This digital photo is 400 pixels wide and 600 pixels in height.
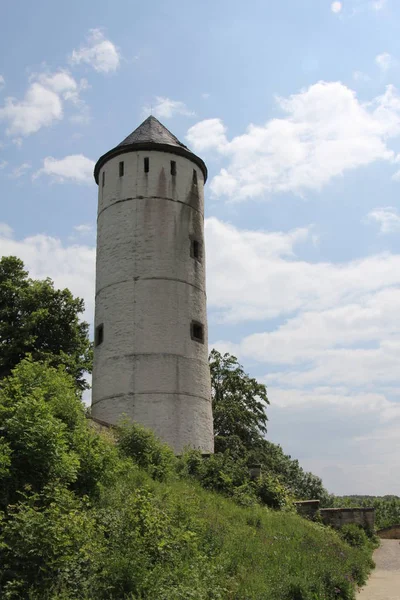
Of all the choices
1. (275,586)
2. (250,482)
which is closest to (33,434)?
(275,586)

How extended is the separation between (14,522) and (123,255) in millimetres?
13676

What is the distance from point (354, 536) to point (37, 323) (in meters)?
12.7

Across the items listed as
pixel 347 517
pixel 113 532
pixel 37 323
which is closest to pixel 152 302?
pixel 37 323

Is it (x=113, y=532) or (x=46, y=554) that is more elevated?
(x=113, y=532)

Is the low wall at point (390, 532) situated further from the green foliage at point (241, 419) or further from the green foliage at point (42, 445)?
the green foliage at point (42, 445)

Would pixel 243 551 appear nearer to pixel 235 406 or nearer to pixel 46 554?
pixel 46 554

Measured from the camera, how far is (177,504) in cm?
1080

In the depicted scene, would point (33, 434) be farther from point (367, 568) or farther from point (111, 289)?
point (111, 289)

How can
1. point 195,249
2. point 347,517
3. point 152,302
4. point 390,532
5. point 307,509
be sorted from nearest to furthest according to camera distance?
point 307,509, point 347,517, point 152,302, point 195,249, point 390,532

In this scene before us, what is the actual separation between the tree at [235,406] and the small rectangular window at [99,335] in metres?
7.89

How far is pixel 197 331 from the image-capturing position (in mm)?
20688

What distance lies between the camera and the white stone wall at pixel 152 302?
19.1m

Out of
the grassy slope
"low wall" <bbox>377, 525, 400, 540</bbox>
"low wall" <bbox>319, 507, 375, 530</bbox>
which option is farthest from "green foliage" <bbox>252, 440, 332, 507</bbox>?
the grassy slope

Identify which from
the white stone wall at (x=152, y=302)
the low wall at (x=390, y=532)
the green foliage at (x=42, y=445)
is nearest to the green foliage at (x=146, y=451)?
the green foliage at (x=42, y=445)
